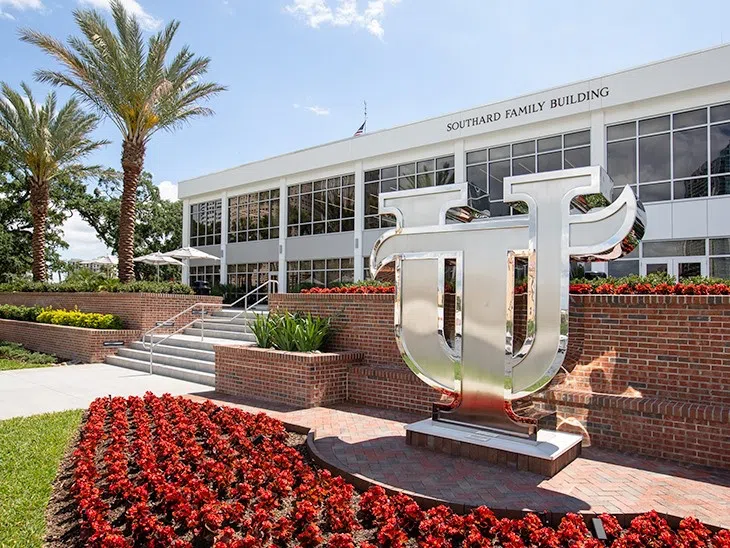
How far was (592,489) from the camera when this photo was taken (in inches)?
187

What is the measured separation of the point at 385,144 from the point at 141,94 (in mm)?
10628

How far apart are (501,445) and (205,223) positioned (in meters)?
30.9

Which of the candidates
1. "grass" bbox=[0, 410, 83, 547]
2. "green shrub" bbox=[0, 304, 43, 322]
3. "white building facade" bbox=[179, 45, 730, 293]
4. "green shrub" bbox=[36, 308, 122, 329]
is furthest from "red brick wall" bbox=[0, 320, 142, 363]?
"white building facade" bbox=[179, 45, 730, 293]

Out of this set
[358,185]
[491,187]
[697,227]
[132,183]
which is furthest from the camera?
[358,185]

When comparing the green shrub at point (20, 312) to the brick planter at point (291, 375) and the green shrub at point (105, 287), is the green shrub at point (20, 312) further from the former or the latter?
the brick planter at point (291, 375)

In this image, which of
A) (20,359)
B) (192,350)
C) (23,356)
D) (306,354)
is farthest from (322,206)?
(306,354)

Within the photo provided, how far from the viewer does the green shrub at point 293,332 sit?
29.2 feet

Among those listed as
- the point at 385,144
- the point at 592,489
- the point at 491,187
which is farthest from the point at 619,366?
the point at 385,144

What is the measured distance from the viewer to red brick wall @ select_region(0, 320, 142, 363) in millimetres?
14703

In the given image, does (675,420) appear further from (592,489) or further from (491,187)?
(491,187)

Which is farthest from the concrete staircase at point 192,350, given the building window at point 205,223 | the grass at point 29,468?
the building window at point 205,223

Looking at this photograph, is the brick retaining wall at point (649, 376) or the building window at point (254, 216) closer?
the brick retaining wall at point (649, 376)

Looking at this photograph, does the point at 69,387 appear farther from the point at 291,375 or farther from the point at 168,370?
the point at 291,375

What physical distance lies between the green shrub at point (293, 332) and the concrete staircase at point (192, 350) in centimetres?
231
